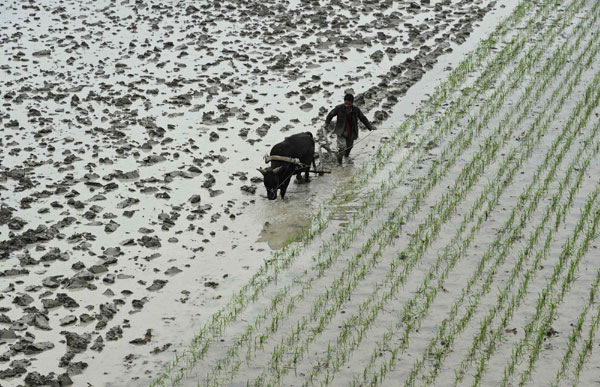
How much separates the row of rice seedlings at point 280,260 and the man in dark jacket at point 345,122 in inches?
21.7

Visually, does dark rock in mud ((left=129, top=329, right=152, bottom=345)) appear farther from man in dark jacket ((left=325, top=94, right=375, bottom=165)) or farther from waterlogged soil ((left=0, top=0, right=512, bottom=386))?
man in dark jacket ((left=325, top=94, right=375, bottom=165))

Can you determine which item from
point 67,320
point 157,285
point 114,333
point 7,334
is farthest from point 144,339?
point 7,334

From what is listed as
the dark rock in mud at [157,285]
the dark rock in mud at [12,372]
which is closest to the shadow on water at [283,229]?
the dark rock in mud at [157,285]

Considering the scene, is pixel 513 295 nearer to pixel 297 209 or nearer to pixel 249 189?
pixel 297 209

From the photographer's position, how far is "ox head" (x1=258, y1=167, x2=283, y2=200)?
11125mm

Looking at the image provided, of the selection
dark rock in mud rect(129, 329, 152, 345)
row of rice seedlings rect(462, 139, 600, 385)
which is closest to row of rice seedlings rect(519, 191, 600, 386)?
row of rice seedlings rect(462, 139, 600, 385)

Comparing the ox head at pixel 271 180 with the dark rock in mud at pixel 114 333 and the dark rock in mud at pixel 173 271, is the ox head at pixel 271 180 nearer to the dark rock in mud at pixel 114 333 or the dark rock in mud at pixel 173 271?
the dark rock in mud at pixel 173 271

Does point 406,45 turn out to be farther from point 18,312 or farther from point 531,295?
point 18,312

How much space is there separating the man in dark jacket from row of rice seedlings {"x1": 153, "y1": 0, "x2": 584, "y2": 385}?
55 centimetres

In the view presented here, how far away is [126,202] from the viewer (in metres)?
11.3

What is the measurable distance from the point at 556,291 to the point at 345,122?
544 cm

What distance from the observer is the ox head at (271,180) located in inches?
438

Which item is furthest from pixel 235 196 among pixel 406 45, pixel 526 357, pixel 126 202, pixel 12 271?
pixel 406 45

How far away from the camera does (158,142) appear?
13523mm
